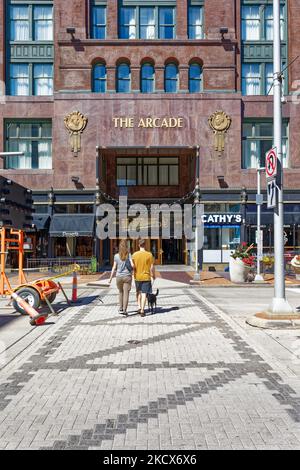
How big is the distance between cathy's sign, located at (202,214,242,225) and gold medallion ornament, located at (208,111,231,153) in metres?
4.70

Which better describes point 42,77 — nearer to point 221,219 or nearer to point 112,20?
point 112,20

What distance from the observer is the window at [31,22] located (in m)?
31.1

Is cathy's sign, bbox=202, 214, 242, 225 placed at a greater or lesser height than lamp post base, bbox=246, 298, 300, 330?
greater

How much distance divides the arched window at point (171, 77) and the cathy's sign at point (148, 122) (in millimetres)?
2469

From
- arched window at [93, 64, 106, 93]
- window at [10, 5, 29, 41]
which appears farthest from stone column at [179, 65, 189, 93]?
window at [10, 5, 29, 41]

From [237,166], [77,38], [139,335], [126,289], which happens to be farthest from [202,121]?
[139,335]

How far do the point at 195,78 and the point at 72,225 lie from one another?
45.4 feet

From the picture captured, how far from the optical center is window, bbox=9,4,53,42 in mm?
31136

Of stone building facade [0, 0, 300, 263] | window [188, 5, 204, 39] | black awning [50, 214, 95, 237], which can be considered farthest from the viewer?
window [188, 5, 204, 39]

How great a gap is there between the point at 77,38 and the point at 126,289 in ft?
80.9

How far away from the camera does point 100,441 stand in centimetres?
416

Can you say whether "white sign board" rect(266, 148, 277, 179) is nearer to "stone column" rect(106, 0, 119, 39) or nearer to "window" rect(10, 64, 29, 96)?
"stone column" rect(106, 0, 119, 39)

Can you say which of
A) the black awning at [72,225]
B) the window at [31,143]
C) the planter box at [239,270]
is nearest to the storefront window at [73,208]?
the black awning at [72,225]

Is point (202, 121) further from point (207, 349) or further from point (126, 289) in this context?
point (207, 349)
